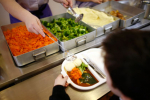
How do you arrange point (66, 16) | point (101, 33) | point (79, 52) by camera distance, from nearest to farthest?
point (79, 52), point (101, 33), point (66, 16)

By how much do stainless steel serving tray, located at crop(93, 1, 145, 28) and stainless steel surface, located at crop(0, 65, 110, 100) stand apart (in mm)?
898

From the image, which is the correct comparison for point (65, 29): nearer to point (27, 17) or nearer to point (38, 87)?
point (27, 17)

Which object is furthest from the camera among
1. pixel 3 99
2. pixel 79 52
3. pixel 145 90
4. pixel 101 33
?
pixel 101 33

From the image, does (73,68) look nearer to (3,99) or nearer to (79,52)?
(79,52)

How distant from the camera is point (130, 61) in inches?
18.0

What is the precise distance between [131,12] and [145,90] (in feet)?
5.05

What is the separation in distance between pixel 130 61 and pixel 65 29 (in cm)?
104

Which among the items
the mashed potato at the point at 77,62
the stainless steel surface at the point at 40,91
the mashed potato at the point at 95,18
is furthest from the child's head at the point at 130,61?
the mashed potato at the point at 95,18

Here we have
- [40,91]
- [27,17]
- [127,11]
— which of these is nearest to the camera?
[40,91]

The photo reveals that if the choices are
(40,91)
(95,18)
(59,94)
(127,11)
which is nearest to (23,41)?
(40,91)

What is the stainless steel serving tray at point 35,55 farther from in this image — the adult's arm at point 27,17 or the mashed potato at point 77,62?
the mashed potato at point 77,62

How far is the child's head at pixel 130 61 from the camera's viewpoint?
453 mm

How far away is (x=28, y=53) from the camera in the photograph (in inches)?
40.0

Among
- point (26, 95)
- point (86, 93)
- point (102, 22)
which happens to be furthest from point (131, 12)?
point (26, 95)
